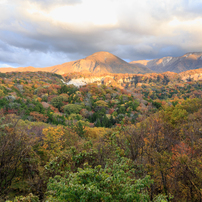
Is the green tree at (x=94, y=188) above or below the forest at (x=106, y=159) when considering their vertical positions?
above

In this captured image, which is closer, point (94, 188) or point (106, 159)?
point (94, 188)

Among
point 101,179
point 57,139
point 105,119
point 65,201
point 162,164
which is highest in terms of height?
point 101,179

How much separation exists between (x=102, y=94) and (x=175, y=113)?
7267 cm

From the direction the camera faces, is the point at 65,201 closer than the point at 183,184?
Yes

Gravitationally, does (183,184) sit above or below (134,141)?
below

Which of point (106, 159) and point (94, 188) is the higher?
point (94, 188)

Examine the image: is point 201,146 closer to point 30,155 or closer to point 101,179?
point 101,179

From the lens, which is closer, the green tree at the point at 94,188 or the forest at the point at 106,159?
the green tree at the point at 94,188

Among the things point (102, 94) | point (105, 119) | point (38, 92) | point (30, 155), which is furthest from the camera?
point (102, 94)

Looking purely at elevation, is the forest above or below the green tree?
→ below

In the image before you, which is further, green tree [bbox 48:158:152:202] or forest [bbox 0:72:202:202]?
forest [bbox 0:72:202:202]

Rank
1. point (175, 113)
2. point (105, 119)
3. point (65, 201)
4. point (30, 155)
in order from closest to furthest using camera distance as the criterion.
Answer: point (65, 201) → point (30, 155) → point (175, 113) → point (105, 119)

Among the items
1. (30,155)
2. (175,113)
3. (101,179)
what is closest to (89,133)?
(175,113)

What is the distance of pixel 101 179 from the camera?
18.5ft
